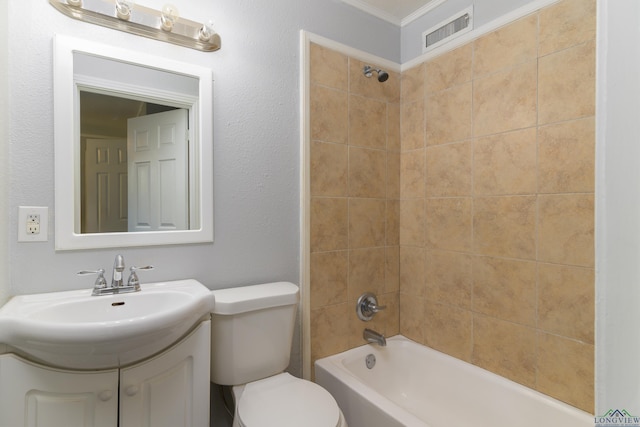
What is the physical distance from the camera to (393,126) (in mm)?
2127

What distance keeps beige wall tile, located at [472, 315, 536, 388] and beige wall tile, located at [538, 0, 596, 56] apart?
1.27 metres

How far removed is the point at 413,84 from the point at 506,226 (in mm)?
1051

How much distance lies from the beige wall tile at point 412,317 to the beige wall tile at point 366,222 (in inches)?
16.2

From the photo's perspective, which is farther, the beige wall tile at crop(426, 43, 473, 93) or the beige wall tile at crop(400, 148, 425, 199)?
the beige wall tile at crop(400, 148, 425, 199)

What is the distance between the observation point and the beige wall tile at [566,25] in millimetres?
1322

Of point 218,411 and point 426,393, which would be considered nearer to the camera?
point 218,411

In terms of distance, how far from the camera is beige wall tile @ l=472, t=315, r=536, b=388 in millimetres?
1518

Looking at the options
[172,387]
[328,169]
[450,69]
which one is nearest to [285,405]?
[172,387]

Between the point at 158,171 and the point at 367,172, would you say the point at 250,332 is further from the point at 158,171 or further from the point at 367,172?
the point at 367,172

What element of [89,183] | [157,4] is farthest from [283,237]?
[157,4]

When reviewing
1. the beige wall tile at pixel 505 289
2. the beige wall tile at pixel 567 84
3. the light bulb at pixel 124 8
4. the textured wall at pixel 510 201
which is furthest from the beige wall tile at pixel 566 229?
the light bulb at pixel 124 8

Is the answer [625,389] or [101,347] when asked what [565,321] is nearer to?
[625,389]

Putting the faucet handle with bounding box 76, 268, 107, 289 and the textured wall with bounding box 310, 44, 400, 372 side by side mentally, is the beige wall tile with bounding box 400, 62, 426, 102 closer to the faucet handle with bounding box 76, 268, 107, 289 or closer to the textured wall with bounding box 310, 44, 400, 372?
the textured wall with bounding box 310, 44, 400, 372

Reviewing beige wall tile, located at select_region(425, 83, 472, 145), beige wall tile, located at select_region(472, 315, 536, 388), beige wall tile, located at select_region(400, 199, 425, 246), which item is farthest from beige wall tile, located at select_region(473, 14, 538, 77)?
beige wall tile, located at select_region(472, 315, 536, 388)
